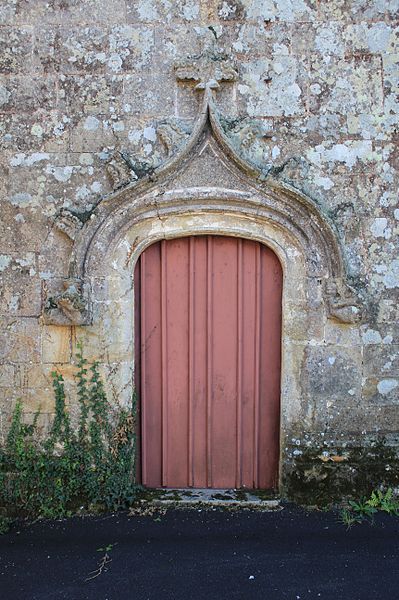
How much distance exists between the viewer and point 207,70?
4.02 m

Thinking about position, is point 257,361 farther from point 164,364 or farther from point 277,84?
point 277,84

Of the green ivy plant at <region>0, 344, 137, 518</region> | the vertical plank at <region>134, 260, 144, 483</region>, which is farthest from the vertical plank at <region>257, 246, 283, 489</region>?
the green ivy plant at <region>0, 344, 137, 518</region>

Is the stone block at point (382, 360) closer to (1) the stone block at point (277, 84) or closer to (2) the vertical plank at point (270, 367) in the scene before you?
(2) the vertical plank at point (270, 367)

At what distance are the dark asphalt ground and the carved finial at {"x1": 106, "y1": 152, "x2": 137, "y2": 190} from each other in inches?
97.9

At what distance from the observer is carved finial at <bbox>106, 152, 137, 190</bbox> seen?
4055 mm

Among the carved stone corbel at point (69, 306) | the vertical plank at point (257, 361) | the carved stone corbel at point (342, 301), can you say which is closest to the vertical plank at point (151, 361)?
the carved stone corbel at point (69, 306)

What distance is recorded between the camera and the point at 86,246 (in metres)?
4.12

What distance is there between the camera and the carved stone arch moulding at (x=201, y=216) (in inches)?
159

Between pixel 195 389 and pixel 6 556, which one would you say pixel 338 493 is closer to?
pixel 195 389

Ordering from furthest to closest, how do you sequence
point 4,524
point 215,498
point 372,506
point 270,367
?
point 270,367 → point 215,498 → point 372,506 → point 4,524

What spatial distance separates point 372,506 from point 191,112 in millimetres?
3236

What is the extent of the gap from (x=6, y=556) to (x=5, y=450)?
0.82 metres

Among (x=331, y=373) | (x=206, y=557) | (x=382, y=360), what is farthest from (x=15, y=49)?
(x=206, y=557)

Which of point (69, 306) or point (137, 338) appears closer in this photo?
point (69, 306)
